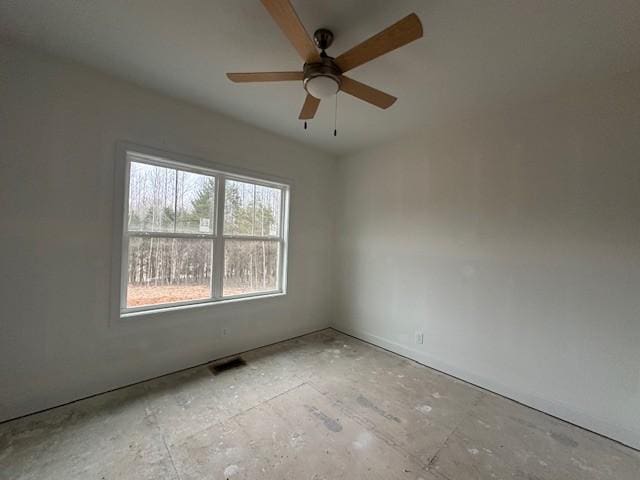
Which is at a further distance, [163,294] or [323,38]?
[163,294]

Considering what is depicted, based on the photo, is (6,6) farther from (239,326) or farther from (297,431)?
(297,431)

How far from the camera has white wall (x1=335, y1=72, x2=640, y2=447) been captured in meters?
→ 1.96

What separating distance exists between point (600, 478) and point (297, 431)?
192 centimetres

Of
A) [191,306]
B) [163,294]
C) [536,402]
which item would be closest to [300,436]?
[191,306]

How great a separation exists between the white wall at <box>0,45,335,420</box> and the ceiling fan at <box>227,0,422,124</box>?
4.43 ft

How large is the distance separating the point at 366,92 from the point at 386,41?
0.46 meters

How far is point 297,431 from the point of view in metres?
1.88

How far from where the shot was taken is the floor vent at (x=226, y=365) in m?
2.69

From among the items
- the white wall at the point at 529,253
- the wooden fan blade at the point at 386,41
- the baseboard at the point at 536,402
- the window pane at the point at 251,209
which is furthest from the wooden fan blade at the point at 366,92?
the baseboard at the point at 536,402

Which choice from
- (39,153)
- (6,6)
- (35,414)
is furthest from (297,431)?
(6,6)

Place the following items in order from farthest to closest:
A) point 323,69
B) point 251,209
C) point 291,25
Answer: point 251,209 < point 323,69 < point 291,25

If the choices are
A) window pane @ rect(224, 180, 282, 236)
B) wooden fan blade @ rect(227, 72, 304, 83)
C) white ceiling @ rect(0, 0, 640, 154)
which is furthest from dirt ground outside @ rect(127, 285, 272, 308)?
wooden fan blade @ rect(227, 72, 304, 83)

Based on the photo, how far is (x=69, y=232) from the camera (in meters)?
2.10

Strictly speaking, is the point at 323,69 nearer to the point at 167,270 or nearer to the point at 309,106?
the point at 309,106
